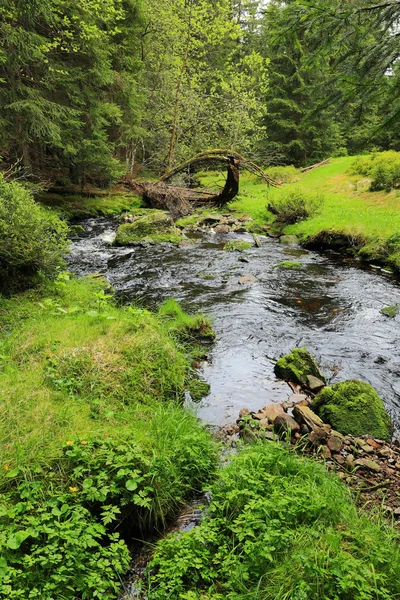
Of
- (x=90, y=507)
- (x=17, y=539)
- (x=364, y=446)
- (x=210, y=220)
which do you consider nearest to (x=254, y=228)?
(x=210, y=220)

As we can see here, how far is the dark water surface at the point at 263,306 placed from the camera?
5.80 m

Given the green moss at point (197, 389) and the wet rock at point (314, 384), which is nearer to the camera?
the green moss at point (197, 389)

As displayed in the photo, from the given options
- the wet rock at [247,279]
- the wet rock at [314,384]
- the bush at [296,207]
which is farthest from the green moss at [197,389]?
the bush at [296,207]

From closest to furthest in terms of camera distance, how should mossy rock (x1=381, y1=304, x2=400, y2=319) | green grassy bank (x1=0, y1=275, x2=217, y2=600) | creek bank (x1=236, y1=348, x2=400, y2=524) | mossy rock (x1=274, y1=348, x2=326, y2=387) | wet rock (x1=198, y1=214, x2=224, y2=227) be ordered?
green grassy bank (x1=0, y1=275, x2=217, y2=600) < creek bank (x1=236, y1=348, x2=400, y2=524) < mossy rock (x1=274, y1=348, x2=326, y2=387) < mossy rock (x1=381, y1=304, x2=400, y2=319) < wet rock (x1=198, y1=214, x2=224, y2=227)

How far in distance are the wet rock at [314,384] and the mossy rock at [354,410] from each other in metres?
0.34

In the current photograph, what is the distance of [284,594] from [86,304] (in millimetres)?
5368

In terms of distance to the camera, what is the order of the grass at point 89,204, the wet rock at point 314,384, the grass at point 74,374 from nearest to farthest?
the grass at point 74,374, the wet rock at point 314,384, the grass at point 89,204

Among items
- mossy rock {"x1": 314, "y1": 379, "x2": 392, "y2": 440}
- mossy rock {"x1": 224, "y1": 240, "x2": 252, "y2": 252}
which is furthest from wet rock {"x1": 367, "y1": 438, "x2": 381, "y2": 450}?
mossy rock {"x1": 224, "y1": 240, "x2": 252, "y2": 252}

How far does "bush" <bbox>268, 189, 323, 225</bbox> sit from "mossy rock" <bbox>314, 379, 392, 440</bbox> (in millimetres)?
12555

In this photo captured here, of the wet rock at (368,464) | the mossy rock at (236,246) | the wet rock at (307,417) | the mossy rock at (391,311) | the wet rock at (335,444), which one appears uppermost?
the mossy rock at (236,246)

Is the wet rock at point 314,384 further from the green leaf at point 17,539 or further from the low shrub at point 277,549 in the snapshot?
the green leaf at point 17,539

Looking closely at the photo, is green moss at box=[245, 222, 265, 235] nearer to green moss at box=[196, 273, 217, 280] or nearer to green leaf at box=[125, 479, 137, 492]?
green moss at box=[196, 273, 217, 280]

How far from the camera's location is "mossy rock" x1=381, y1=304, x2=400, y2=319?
820 centimetres

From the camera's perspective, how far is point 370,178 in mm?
21625
